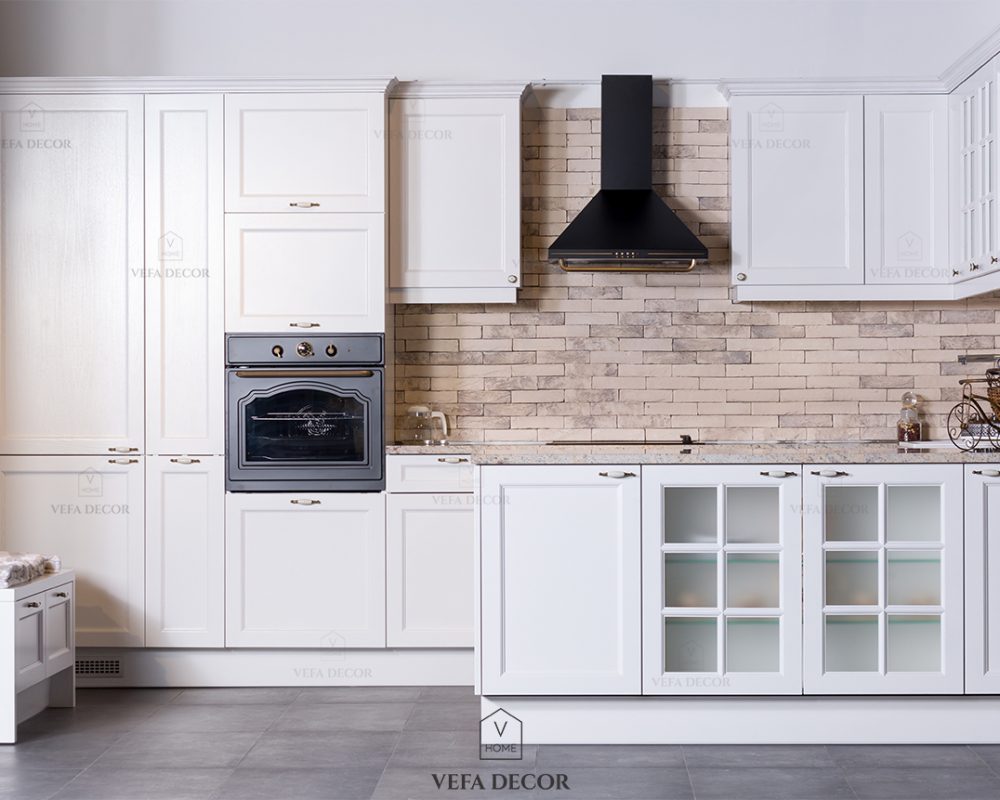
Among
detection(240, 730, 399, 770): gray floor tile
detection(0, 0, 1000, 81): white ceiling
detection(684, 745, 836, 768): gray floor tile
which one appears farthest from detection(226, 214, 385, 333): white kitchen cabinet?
detection(684, 745, 836, 768): gray floor tile

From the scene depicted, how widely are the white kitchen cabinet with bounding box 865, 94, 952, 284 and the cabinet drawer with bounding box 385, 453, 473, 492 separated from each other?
1.94 metres

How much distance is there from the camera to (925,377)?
14.9 ft

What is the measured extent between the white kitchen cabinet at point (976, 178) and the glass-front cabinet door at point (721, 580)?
55.4 inches

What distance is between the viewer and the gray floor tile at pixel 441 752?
3107mm

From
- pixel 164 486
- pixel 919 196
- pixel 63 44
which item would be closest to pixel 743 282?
pixel 919 196

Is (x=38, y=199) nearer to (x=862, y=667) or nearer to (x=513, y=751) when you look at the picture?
(x=513, y=751)

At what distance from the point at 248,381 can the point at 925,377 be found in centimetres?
303

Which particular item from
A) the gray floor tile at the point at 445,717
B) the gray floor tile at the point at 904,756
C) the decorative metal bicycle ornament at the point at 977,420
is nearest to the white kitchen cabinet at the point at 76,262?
the gray floor tile at the point at 445,717

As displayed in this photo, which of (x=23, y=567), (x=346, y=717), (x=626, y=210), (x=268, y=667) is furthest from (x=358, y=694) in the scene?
(x=626, y=210)

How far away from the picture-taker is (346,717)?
3.64 m

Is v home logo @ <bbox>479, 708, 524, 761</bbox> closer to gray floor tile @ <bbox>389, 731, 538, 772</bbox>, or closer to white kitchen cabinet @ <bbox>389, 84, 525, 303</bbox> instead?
gray floor tile @ <bbox>389, 731, 538, 772</bbox>

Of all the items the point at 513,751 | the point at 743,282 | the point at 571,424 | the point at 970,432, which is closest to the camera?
the point at 513,751

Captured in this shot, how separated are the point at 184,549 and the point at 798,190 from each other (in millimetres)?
2993

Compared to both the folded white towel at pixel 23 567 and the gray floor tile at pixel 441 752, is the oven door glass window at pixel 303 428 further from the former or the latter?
the gray floor tile at pixel 441 752
